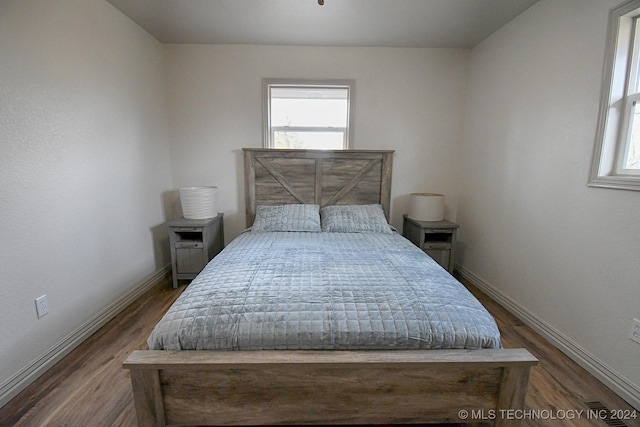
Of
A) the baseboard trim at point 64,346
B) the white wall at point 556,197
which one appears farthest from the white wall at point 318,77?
the baseboard trim at point 64,346

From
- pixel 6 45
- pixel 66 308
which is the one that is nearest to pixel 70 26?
pixel 6 45

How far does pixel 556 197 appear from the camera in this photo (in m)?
2.07

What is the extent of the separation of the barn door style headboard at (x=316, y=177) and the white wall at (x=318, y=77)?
14 cm

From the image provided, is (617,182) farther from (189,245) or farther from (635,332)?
(189,245)

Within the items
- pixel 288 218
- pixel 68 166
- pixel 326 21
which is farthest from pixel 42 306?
pixel 326 21

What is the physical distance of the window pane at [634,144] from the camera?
5.50 ft

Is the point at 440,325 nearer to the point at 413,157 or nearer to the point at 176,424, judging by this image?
Answer: the point at 176,424

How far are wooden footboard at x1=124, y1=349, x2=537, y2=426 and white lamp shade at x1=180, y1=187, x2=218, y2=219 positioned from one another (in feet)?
6.29

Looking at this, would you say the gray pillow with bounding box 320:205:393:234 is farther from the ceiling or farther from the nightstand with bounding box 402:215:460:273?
the ceiling

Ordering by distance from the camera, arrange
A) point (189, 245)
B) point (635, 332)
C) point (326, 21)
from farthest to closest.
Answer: point (189, 245), point (326, 21), point (635, 332)

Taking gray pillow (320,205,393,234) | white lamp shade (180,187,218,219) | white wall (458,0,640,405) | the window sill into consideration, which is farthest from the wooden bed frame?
white lamp shade (180,187,218,219)

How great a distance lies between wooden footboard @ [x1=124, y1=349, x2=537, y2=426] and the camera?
1190 millimetres

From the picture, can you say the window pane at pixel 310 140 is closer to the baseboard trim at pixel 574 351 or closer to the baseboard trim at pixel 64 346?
the baseboard trim at pixel 64 346

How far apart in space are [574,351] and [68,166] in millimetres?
3558
